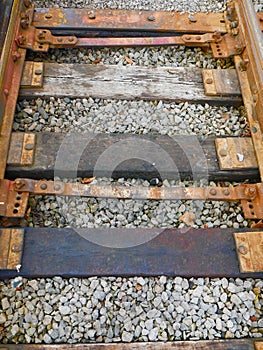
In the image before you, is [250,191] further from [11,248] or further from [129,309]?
[11,248]

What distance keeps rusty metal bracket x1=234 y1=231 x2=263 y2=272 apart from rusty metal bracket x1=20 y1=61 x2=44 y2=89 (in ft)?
6.48

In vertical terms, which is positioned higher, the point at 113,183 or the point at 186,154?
the point at 186,154

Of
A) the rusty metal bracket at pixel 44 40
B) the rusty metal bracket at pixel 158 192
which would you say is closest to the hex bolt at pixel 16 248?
the rusty metal bracket at pixel 158 192

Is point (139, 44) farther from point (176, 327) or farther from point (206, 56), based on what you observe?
point (176, 327)

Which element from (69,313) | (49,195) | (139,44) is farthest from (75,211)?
(139,44)

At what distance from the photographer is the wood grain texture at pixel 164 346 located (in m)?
2.10

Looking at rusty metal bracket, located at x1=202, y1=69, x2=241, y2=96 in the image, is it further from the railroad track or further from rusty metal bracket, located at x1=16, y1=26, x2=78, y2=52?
rusty metal bracket, located at x1=16, y1=26, x2=78, y2=52

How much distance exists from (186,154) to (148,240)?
0.77 m

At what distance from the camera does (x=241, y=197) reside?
271 centimetres

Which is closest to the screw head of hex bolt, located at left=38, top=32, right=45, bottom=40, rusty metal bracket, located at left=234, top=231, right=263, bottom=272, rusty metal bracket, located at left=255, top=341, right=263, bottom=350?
hex bolt, located at left=38, top=32, right=45, bottom=40

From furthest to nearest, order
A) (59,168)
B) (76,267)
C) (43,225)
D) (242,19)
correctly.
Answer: (242,19)
(59,168)
(43,225)
(76,267)

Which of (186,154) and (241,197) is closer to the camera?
(241,197)

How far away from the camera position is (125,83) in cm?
336

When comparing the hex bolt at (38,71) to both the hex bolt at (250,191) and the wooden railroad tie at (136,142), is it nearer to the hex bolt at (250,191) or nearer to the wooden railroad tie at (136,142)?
the wooden railroad tie at (136,142)
